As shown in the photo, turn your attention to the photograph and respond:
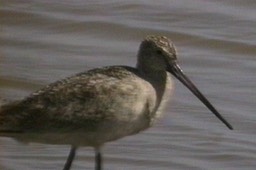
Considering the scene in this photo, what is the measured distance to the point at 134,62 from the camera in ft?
A: 40.2

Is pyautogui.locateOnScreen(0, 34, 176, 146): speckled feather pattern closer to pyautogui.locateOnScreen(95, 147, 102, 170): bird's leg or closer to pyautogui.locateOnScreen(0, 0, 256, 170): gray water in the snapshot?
pyautogui.locateOnScreen(95, 147, 102, 170): bird's leg

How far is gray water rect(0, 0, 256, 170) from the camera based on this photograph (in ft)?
34.7

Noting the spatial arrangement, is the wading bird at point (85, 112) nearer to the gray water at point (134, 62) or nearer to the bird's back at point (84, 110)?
the bird's back at point (84, 110)

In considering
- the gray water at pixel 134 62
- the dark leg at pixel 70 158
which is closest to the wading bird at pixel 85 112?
the dark leg at pixel 70 158

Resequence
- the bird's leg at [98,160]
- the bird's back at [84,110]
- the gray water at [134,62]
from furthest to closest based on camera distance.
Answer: the gray water at [134,62] → the bird's leg at [98,160] → the bird's back at [84,110]

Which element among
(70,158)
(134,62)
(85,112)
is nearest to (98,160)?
(70,158)

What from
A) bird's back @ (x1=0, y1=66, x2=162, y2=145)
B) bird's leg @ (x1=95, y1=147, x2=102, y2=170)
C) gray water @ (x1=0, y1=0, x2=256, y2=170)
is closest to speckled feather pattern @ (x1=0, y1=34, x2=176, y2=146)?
bird's back @ (x1=0, y1=66, x2=162, y2=145)

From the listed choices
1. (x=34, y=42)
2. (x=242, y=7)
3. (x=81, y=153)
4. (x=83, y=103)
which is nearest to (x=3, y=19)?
(x=34, y=42)

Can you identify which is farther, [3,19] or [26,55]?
[3,19]

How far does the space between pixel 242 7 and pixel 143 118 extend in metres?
4.22

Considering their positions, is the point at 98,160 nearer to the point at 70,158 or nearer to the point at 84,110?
the point at 70,158

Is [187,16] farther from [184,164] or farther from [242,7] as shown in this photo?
[184,164]

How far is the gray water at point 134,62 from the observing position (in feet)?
34.7

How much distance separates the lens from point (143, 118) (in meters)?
9.52
